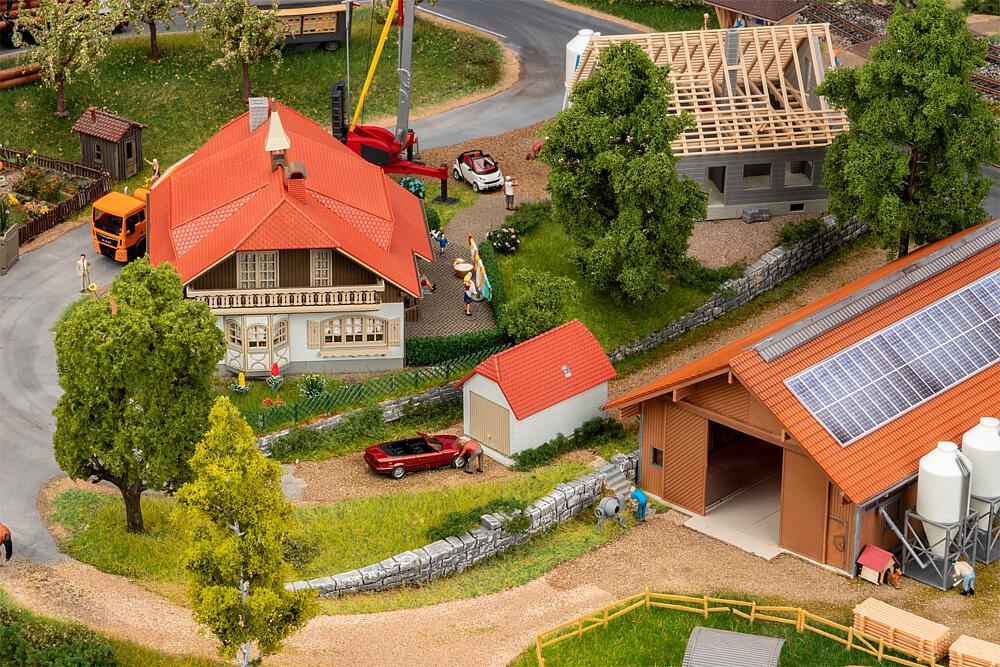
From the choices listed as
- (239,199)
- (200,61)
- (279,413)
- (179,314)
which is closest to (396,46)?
(200,61)

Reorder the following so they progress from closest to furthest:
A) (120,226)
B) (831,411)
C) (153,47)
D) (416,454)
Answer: (831,411)
(416,454)
(120,226)
(153,47)

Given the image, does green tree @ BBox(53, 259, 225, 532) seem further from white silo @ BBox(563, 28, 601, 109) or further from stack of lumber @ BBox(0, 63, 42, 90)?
stack of lumber @ BBox(0, 63, 42, 90)

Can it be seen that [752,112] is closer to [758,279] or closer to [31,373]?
[758,279]

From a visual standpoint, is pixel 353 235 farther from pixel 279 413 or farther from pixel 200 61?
pixel 200 61

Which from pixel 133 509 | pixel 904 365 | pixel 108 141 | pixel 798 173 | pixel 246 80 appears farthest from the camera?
pixel 246 80

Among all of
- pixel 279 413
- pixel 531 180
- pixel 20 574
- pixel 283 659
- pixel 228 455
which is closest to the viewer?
pixel 228 455

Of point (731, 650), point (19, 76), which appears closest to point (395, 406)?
point (731, 650)

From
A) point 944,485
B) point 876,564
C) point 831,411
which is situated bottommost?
point 876,564
